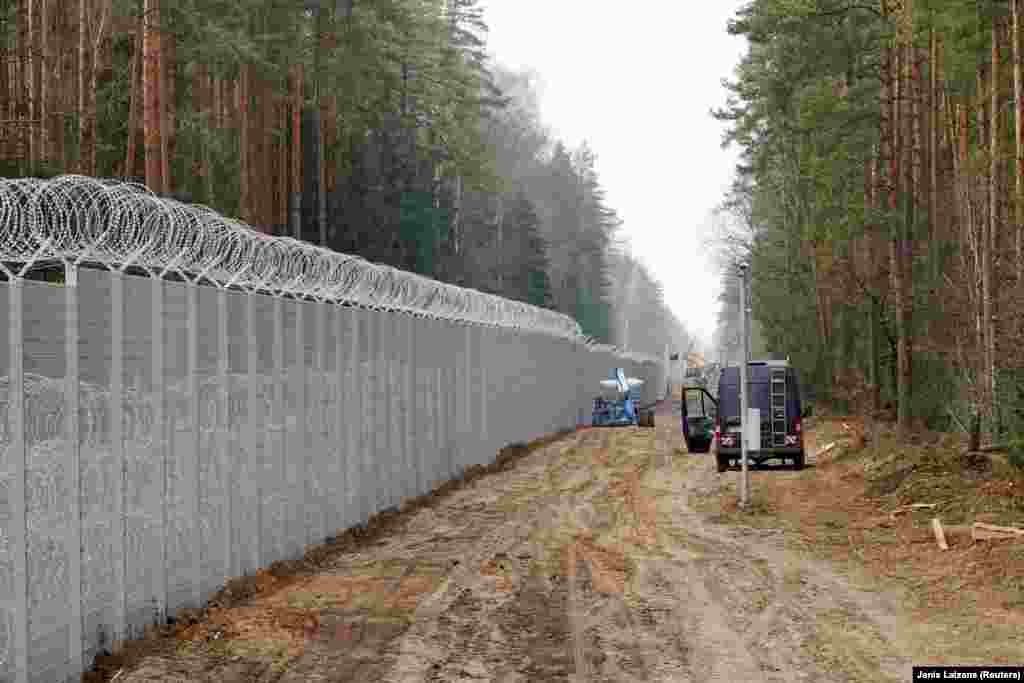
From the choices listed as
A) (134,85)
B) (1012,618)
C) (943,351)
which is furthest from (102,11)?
(1012,618)

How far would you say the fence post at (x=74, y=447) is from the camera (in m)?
8.80

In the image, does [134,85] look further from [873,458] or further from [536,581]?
[536,581]

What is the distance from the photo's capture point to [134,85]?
34562 millimetres

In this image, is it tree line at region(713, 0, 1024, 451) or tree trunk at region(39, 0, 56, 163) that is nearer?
tree line at region(713, 0, 1024, 451)

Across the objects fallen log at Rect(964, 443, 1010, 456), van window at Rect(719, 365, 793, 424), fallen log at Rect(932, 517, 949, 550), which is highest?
van window at Rect(719, 365, 793, 424)

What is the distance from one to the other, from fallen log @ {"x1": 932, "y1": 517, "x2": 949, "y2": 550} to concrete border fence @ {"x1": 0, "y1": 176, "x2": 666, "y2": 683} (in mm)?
7123

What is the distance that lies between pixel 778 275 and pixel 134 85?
27.6 metres

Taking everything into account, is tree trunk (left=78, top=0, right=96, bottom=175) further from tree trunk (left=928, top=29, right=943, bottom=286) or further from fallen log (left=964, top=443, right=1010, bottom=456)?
tree trunk (left=928, top=29, right=943, bottom=286)

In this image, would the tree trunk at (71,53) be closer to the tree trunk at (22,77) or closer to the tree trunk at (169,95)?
the tree trunk at (22,77)

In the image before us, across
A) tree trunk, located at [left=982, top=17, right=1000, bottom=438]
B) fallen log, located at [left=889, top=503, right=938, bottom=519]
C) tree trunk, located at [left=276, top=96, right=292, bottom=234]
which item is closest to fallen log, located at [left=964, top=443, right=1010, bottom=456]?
tree trunk, located at [left=982, top=17, right=1000, bottom=438]

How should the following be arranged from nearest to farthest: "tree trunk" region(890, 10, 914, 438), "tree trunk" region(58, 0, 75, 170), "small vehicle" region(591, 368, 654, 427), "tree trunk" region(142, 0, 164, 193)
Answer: "tree trunk" region(142, 0, 164, 193)
"tree trunk" region(890, 10, 914, 438)
"tree trunk" region(58, 0, 75, 170)
"small vehicle" region(591, 368, 654, 427)

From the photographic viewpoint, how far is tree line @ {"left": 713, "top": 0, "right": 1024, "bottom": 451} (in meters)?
24.6

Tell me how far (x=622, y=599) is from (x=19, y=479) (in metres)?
6.13

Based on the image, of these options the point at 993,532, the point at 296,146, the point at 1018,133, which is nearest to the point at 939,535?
the point at 993,532
